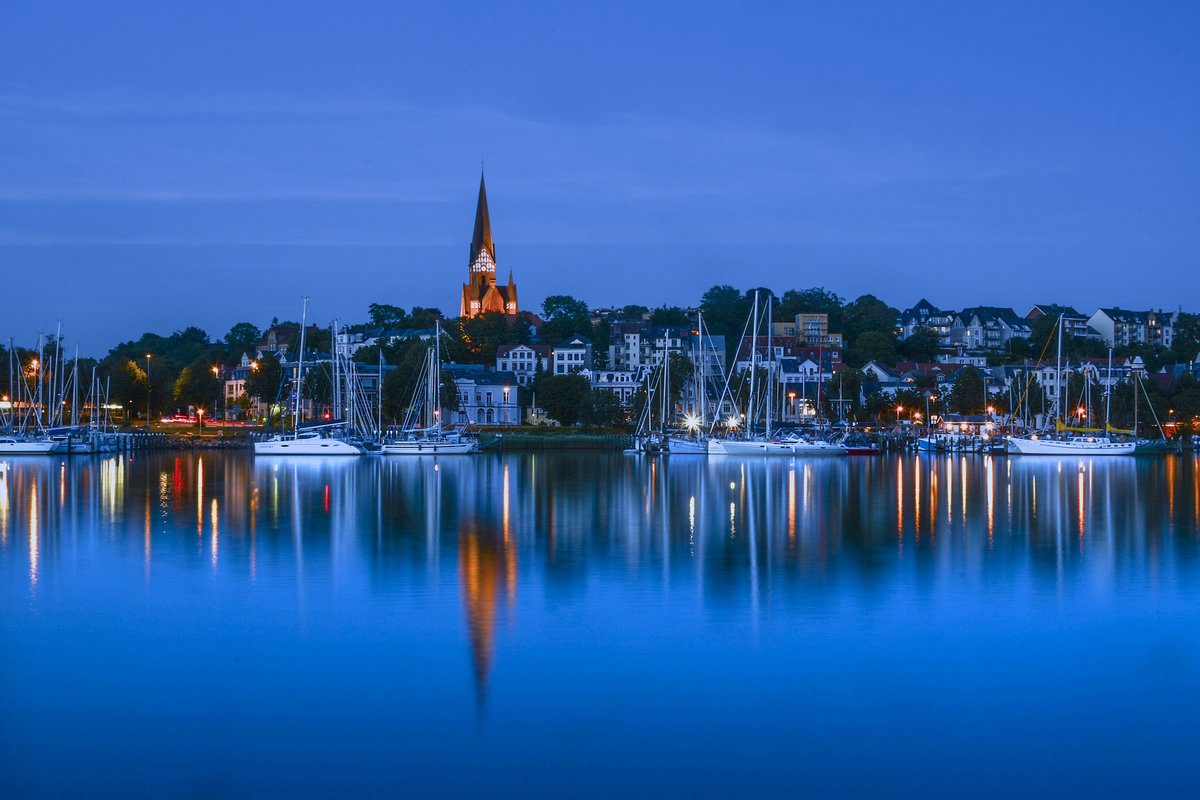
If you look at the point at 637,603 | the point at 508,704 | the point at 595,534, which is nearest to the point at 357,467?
the point at 595,534

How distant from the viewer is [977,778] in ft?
30.5

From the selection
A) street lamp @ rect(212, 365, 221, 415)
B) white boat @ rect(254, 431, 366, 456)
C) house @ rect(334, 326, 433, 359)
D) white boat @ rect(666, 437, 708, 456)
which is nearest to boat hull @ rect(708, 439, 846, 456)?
white boat @ rect(666, 437, 708, 456)

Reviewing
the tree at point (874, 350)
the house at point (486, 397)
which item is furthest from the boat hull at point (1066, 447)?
the tree at point (874, 350)

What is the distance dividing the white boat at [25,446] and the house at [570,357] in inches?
2441

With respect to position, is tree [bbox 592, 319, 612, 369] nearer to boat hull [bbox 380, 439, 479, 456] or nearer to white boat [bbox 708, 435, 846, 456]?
boat hull [bbox 380, 439, 479, 456]

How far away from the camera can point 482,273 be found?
156125mm

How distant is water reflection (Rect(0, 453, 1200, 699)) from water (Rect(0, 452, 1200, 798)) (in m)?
0.15

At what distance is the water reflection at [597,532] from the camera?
18.6 metres

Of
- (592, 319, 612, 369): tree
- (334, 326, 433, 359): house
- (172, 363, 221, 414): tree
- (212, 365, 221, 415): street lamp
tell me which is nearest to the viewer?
(172, 363, 221, 414): tree

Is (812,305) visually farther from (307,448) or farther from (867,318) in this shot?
(307,448)

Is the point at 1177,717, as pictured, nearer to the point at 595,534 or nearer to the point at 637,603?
the point at 637,603

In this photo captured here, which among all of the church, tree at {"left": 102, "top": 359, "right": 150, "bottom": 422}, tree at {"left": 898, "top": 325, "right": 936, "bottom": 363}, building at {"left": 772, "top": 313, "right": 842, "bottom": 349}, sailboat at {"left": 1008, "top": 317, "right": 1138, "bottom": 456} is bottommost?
sailboat at {"left": 1008, "top": 317, "right": 1138, "bottom": 456}

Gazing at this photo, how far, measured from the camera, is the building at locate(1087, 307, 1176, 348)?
14825cm

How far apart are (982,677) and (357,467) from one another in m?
44.3
